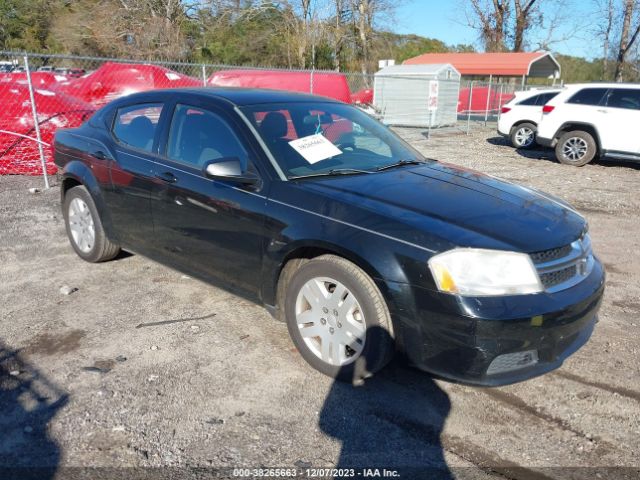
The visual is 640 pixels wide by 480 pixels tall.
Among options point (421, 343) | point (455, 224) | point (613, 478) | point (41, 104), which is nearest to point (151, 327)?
point (421, 343)

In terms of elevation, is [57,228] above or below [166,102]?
below

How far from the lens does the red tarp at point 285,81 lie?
14930 millimetres

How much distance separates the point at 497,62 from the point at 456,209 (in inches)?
1163

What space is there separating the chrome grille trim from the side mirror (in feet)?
5.74

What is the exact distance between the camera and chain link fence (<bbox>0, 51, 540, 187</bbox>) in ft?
29.8

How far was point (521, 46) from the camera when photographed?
40.6 meters

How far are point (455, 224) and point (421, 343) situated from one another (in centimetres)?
67

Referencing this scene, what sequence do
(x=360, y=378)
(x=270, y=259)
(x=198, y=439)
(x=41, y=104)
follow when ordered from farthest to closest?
(x=41, y=104) → (x=270, y=259) → (x=360, y=378) → (x=198, y=439)

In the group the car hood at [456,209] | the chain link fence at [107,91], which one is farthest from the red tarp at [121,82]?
the car hood at [456,209]

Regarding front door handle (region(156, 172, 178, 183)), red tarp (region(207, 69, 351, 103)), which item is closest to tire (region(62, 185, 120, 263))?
front door handle (region(156, 172, 178, 183))

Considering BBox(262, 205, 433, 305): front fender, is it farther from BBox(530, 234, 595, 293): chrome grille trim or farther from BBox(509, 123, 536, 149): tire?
BBox(509, 123, 536, 149): tire

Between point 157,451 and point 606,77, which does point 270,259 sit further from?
point 606,77

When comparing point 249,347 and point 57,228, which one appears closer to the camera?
point 249,347

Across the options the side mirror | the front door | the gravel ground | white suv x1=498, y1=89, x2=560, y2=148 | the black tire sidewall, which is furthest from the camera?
white suv x1=498, y1=89, x2=560, y2=148
